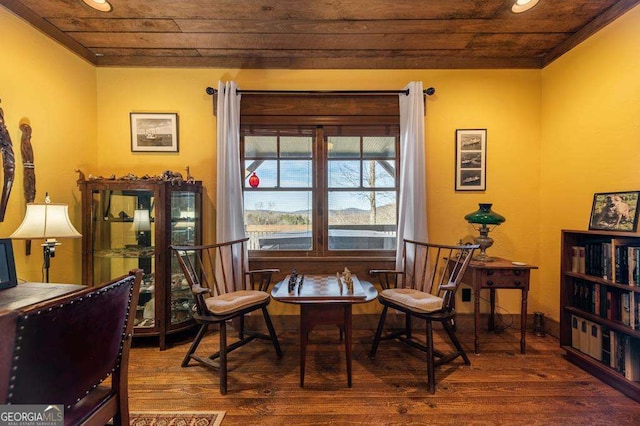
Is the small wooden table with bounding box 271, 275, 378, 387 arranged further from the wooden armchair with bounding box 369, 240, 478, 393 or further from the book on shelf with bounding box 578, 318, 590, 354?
the book on shelf with bounding box 578, 318, 590, 354

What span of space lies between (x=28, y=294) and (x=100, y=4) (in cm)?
205

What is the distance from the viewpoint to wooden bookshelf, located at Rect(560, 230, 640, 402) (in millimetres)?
1854

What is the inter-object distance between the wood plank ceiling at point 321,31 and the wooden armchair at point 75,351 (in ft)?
7.01

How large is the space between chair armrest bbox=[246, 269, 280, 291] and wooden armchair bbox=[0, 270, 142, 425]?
4.28 feet

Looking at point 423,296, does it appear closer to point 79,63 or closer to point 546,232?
point 546,232

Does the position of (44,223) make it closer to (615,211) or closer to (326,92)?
(326,92)

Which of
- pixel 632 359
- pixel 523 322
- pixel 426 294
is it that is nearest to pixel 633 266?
pixel 632 359

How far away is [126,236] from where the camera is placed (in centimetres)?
263

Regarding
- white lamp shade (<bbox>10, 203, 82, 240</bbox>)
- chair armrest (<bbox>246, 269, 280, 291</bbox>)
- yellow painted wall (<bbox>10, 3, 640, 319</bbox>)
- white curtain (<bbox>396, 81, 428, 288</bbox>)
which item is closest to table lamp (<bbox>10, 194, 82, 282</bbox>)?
white lamp shade (<bbox>10, 203, 82, 240</bbox>)

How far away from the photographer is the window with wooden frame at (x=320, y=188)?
294 cm

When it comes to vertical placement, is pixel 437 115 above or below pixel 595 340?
above

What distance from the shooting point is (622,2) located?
A: 6.87ft

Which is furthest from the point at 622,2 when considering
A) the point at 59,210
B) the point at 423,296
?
the point at 59,210

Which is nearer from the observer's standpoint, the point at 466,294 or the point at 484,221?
the point at 484,221
